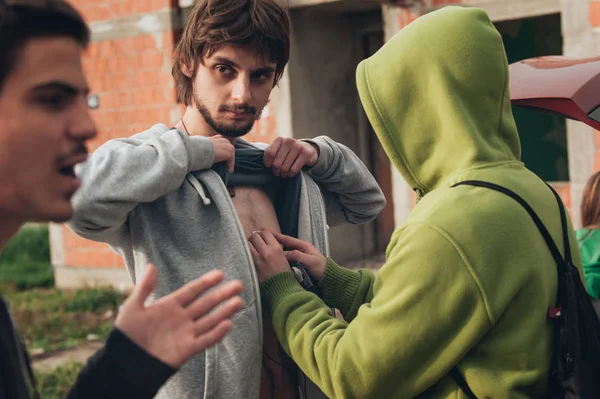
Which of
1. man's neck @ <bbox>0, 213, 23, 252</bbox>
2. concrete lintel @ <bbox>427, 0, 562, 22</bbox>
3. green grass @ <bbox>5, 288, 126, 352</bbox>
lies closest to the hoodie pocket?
man's neck @ <bbox>0, 213, 23, 252</bbox>

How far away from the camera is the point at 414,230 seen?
187 cm

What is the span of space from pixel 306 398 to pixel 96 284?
22.3 ft

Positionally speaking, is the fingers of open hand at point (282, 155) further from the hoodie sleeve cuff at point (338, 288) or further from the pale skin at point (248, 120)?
the hoodie sleeve cuff at point (338, 288)

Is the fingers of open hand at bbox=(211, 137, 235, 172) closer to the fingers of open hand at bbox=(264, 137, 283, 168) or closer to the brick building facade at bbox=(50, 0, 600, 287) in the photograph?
the fingers of open hand at bbox=(264, 137, 283, 168)

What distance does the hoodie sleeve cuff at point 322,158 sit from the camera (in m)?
2.60

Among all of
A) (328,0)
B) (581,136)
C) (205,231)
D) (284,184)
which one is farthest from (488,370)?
(328,0)

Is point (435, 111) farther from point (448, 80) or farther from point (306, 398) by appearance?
point (306, 398)

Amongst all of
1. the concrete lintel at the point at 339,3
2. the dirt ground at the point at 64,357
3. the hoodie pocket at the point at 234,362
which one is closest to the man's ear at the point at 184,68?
the hoodie pocket at the point at 234,362

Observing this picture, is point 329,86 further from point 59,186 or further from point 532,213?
point 59,186

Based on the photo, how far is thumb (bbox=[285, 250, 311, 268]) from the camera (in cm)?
234

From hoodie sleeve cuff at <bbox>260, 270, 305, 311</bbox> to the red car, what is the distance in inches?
35.5

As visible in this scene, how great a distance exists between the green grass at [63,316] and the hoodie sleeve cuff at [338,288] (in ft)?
16.0

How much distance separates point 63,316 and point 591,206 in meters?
5.51

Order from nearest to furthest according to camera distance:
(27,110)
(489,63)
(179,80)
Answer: (27,110) → (489,63) → (179,80)
